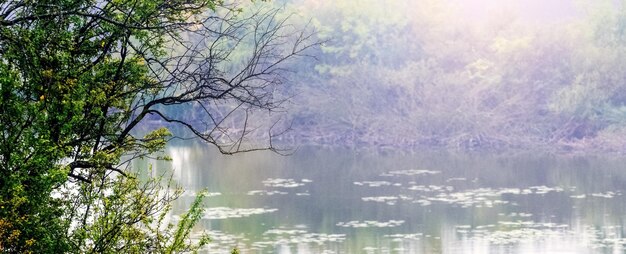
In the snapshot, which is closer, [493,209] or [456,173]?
[493,209]

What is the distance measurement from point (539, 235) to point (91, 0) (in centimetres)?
1981

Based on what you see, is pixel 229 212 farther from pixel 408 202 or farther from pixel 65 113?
pixel 65 113

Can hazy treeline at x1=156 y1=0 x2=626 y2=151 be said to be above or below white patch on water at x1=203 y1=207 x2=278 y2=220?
above

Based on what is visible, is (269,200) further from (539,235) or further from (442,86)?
(442,86)

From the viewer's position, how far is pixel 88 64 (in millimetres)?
7207

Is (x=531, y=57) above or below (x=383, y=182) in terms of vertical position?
above

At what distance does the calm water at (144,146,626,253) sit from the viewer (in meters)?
24.5

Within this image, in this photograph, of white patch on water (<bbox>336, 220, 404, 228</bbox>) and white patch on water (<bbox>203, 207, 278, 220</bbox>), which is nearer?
white patch on water (<bbox>336, 220, 404, 228</bbox>)

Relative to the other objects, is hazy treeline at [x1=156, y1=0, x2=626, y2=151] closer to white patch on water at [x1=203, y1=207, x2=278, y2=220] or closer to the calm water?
the calm water

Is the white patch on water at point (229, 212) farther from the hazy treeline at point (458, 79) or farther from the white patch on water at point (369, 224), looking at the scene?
the hazy treeline at point (458, 79)

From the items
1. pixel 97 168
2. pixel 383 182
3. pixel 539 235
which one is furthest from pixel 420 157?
pixel 97 168

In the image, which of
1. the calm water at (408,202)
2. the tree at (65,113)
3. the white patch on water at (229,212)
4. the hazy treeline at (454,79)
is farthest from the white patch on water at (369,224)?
the hazy treeline at (454,79)

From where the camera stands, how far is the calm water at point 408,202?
80.5 feet

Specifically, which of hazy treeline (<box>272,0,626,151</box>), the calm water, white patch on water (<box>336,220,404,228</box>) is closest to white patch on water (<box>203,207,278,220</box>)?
the calm water
